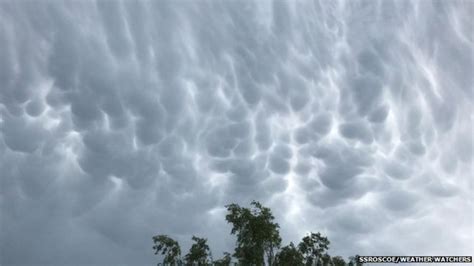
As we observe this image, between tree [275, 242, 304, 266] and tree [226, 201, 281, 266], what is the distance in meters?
1.10

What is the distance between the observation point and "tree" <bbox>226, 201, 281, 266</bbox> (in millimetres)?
61312

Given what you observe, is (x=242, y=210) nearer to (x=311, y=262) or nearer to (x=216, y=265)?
(x=216, y=265)

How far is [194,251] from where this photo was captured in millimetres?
66312

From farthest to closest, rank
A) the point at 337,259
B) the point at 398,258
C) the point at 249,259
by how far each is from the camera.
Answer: the point at 337,259
the point at 249,259
the point at 398,258

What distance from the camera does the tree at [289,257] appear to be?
6209cm

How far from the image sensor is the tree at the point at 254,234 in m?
61.3

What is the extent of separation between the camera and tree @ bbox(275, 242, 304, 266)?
62094 mm

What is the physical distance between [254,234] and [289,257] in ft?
20.2

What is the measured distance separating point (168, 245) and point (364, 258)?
3177cm

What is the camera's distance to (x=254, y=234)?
204ft

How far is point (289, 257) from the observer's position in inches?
2450

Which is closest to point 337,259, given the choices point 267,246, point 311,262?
point 311,262

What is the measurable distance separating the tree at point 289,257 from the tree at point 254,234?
1096 mm

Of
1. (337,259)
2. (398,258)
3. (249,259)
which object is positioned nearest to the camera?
(398,258)
